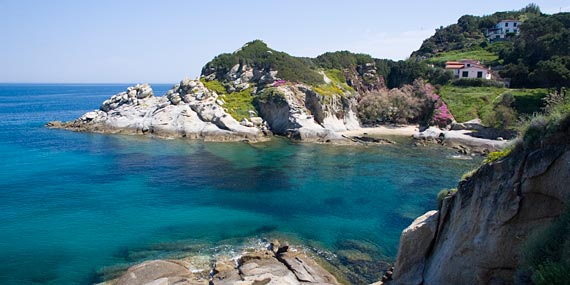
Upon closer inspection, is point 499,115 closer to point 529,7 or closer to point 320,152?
point 320,152

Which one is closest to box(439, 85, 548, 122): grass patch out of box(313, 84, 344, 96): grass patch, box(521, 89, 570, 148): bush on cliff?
box(313, 84, 344, 96): grass patch

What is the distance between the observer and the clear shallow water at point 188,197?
2714 centimetres

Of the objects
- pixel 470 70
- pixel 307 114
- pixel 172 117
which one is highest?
pixel 470 70

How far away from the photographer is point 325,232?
1178 inches

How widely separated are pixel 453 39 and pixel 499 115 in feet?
281

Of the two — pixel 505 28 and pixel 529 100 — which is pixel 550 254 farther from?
pixel 505 28

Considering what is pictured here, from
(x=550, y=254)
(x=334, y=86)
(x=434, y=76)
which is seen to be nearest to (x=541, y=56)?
(x=434, y=76)

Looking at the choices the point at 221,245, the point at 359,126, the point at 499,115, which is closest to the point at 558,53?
the point at 499,115

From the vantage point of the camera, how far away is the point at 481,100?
3125 inches

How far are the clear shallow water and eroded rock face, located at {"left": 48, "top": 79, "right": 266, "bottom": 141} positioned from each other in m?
7.29

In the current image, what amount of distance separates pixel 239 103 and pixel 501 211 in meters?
69.4

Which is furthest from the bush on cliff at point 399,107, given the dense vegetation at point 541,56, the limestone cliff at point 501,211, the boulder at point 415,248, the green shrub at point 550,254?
the green shrub at point 550,254

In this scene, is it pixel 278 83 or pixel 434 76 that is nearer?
pixel 278 83

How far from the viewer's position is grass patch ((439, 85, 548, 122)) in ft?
233
